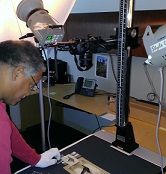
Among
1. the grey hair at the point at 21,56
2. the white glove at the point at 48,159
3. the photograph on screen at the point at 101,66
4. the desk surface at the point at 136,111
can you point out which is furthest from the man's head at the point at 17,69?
the photograph on screen at the point at 101,66

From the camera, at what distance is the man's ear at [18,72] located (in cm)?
85

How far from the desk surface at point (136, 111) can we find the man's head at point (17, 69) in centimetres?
84

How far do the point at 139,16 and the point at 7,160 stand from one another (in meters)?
1.59

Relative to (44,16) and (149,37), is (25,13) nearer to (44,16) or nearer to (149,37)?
(44,16)

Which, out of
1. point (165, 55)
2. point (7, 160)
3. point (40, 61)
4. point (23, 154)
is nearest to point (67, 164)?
point (23, 154)

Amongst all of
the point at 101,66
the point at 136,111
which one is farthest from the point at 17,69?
the point at 101,66

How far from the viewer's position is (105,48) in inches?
43.3

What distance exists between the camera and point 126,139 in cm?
127

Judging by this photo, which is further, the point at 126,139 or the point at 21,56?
the point at 126,139

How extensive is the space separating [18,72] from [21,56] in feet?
0.21

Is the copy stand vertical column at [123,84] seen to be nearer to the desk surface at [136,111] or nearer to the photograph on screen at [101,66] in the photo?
the desk surface at [136,111]

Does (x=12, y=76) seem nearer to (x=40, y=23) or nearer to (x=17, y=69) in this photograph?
(x=17, y=69)

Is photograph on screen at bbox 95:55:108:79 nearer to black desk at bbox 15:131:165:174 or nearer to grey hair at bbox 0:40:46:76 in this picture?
black desk at bbox 15:131:165:174

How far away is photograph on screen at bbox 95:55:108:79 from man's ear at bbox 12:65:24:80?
1691 mm
